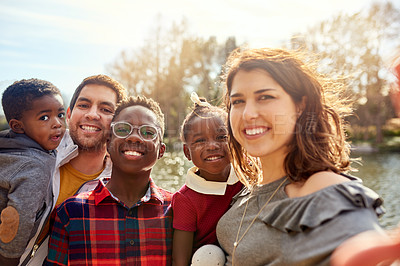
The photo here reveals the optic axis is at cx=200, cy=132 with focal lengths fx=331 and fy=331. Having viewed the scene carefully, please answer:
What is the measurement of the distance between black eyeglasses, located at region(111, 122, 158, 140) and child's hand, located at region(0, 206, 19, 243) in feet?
2.89

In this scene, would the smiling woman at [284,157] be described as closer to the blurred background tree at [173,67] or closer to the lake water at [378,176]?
the lake water at [378,176]

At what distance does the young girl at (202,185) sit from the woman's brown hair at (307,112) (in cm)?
69

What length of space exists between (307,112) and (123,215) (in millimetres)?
1479

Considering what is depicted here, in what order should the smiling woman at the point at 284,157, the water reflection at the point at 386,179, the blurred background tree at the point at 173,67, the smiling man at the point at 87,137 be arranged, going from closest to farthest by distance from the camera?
the smiling woman at the point at 284,157, the smiling man at the point at 87,137, the water reflection at the point at 386,179, the blurred background tree at the point at 173,67

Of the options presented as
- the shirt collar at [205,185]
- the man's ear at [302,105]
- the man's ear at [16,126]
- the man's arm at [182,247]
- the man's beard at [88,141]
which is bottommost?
the man's arm at [182,247]

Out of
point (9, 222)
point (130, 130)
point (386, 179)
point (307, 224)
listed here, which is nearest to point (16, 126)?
point (9, 222)

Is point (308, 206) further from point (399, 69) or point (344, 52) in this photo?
point (344, 52)

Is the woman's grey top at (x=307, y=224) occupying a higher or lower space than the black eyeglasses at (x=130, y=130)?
lower

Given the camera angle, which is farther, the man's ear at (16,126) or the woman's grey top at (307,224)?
the man's ear at (16,126)

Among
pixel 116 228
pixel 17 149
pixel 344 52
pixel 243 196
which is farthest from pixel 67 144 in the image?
pixel 344 52

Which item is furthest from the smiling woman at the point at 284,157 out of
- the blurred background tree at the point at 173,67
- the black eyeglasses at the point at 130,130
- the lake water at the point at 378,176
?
the blurred background tree at the point at 173,67

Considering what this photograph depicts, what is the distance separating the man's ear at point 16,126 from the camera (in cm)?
274

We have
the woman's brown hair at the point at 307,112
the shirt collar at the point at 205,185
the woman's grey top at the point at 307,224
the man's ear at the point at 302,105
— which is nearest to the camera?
the woman's grey top at the point at 307,224

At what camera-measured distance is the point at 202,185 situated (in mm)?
2562
